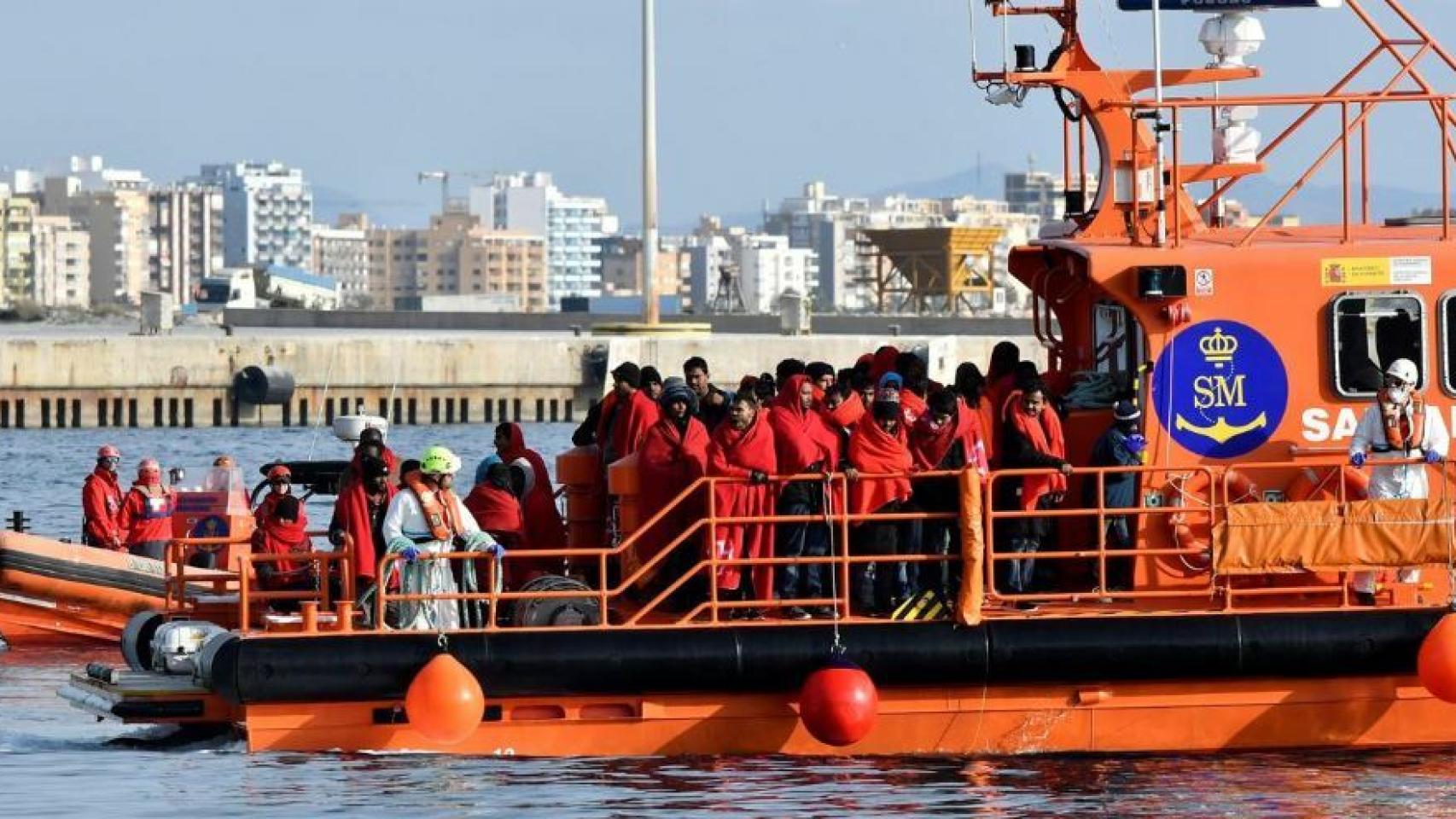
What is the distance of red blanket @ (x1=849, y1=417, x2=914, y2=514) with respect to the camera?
11977mm

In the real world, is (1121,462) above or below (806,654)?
above

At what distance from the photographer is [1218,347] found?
1223 centimetres

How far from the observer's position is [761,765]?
38.8 ft

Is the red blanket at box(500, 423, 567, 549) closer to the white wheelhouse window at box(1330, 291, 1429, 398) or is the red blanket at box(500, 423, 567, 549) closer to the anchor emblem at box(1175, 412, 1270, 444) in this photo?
the anchor emblem at box(1175, 412, 1270, 444)

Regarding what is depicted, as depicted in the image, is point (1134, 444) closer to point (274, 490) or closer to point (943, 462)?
point (943, 462)

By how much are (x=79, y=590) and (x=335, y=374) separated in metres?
32.3

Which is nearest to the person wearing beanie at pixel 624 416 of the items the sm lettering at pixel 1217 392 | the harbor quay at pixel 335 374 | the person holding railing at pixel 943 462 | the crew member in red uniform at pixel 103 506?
the person holding railing at pixel 943 462

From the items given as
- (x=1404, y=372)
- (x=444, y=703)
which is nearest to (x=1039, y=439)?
(x=1404, y=372)

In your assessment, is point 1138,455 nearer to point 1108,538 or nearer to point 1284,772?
point 1108,538

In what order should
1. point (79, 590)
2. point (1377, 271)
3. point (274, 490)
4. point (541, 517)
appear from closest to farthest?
point (1377, 271)
point (541, 517)
point (274, 490)
point (79, 590)

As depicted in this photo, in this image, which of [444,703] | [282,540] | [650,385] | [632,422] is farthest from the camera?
[282,540]

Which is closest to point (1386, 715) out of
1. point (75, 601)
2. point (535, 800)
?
point (535, 800)

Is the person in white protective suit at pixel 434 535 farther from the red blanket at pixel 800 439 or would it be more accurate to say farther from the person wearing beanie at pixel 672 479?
the red blanket at pixel 800 439

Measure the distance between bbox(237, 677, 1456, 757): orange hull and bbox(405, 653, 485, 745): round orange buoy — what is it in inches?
16.5
